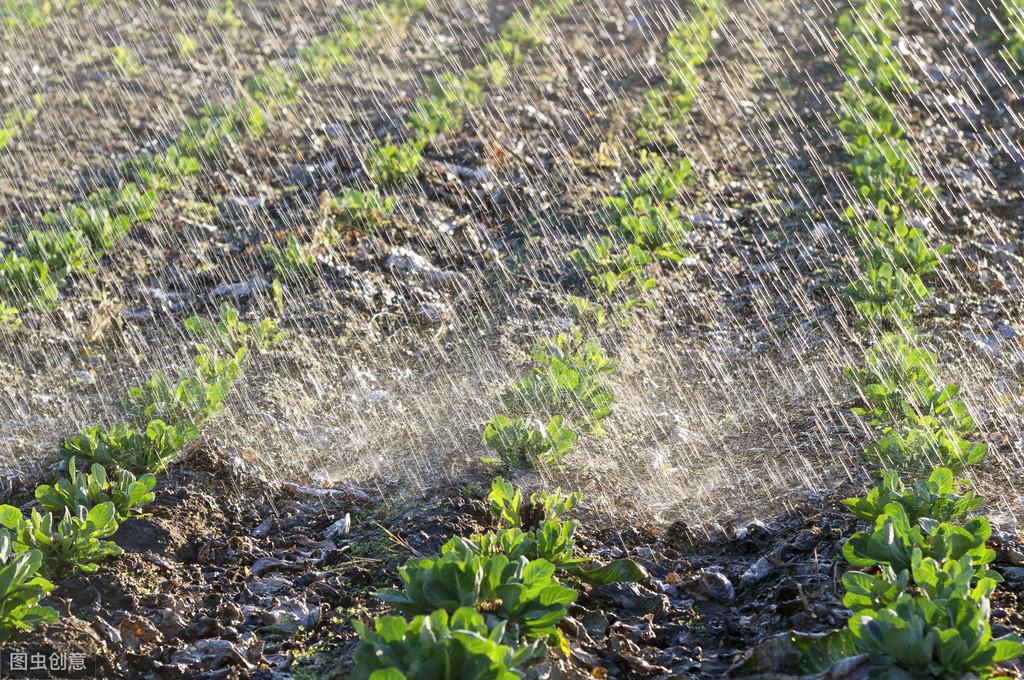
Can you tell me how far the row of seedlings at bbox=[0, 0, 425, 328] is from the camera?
201 inches

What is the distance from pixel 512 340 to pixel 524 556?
2612mm

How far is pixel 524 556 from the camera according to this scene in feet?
8.41

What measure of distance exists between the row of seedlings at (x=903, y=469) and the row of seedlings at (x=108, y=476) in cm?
215

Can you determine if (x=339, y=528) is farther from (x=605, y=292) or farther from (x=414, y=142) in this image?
(x=414, y=142)

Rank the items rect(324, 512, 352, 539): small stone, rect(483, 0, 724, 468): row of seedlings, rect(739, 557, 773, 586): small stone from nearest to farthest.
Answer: rect(739, 557, 773, 586): small stone < rect(324, 512, 352, 539): small stone < rect(483, 0, 724, 468): row of seedlings

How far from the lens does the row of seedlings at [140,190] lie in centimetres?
510

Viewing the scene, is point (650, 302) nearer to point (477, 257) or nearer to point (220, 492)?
point (477, 257)

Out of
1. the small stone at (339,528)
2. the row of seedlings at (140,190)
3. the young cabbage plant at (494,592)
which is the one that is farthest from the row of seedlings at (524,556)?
the row of seedlings at (140,190)

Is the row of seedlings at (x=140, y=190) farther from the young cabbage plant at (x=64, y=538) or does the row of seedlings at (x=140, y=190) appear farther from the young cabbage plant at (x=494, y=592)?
the young cabbage plant at (x=494, y=592)

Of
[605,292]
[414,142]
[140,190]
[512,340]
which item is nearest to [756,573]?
[512,340]

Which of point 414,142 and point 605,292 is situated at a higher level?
point 414,142

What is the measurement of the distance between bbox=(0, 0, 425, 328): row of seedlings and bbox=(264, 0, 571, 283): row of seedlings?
1.05 m

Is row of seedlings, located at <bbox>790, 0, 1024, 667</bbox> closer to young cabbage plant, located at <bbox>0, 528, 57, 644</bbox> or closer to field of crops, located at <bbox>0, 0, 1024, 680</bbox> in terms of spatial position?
field of crops, located at <bbox>0, 0, 1024, 680</bbox>

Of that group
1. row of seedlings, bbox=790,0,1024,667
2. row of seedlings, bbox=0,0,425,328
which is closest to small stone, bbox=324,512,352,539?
row of seedlings, bbox=790,0,1024,667
